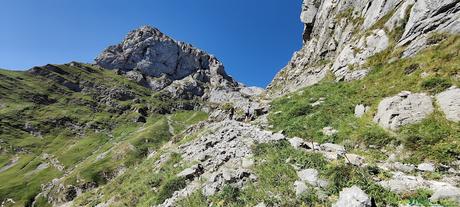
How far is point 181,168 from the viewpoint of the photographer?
972 inches

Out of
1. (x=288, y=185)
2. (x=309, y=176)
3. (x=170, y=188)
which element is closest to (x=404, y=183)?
(x=309, y=176)

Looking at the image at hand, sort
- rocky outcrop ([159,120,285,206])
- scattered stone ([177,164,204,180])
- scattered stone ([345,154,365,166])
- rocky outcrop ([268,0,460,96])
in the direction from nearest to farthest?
scattered stone ([345,154,365,166]) → rocky outcrop ([159,120,285,206]) → scattered stone ([177,164,204,180]) → rocky outcrop ([268,0,460,96])

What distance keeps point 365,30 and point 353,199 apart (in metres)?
41.0

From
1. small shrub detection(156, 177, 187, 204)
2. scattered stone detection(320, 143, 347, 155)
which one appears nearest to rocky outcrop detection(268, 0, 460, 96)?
scattered stone detection(320, 143, 347, 155)

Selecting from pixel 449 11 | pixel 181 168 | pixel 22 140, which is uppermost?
pixel 22 140

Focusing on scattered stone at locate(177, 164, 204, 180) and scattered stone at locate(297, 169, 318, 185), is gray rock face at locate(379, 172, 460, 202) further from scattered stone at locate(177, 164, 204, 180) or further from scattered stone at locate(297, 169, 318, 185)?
scattered stone at locate(177, 164, 204, 180)

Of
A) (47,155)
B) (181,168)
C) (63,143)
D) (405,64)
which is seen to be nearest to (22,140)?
(63,143)

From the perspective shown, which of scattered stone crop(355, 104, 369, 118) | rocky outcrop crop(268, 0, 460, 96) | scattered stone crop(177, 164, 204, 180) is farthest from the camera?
rocky outcrop crop(268, 0, 460, 96)

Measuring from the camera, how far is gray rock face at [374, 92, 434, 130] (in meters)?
20.0

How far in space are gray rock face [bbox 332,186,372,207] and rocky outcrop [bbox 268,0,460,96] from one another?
23.0 meters

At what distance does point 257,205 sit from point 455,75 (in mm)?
17759

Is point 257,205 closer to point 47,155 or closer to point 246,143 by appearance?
point 246,143

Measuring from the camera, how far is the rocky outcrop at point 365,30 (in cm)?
2966

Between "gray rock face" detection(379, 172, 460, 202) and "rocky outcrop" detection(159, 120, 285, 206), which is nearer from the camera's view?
"gray rock face" detection(379, 172, 460, 202)
